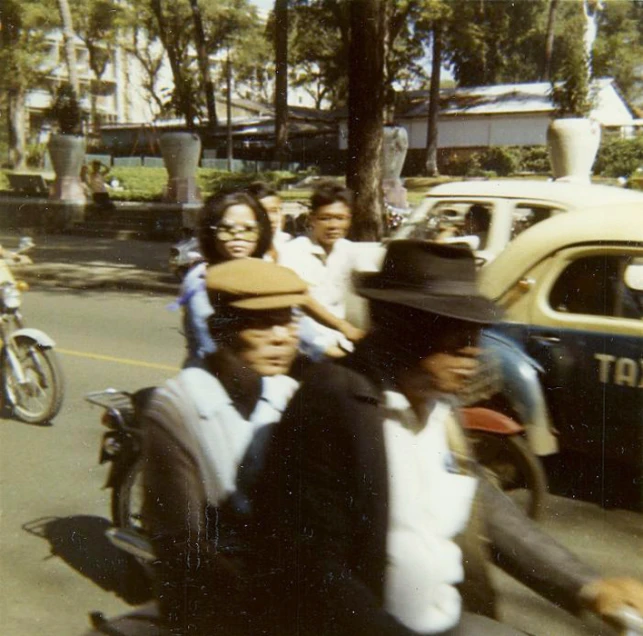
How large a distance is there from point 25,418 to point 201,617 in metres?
5.36

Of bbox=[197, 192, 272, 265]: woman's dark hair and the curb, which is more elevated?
bbox=[197, 192, 272, 265]: woman's dark hair

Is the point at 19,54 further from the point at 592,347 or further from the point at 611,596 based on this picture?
the point at 611,596

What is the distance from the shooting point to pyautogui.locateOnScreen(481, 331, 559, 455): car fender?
505 centimetres

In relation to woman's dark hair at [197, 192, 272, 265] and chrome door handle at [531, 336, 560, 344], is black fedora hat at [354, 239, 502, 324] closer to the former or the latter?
woman's dark hair at [197, 192, 272, 265]

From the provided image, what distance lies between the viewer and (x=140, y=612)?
2.23 metres

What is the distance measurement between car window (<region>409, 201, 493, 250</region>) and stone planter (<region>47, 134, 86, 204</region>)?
18230 millimetres

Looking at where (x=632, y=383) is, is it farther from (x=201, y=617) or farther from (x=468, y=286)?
(x=201, y=617)

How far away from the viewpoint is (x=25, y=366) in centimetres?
686

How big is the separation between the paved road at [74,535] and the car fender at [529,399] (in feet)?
1.51

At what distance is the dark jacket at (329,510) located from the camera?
1.83 metres

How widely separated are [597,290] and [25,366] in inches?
158

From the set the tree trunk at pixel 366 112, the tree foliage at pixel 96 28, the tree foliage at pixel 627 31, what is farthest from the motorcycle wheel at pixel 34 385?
the tree foliage at pixel 627 31

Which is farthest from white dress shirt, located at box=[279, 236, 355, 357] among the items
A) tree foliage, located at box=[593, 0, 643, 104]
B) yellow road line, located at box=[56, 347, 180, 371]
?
tree foliage, located at box=[593, 0, 643, 104]

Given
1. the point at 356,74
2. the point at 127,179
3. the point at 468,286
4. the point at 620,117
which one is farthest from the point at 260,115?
the point at 468,286
